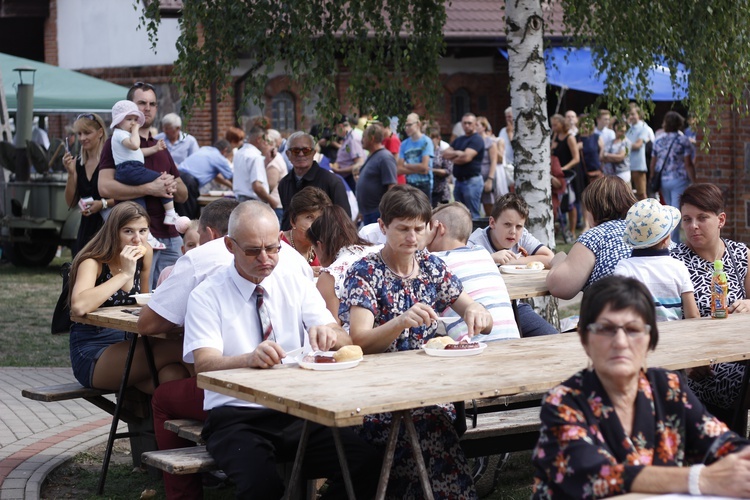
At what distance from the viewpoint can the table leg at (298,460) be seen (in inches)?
182

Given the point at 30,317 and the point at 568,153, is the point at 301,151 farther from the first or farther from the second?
the point at 568,153

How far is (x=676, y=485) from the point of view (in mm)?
3154

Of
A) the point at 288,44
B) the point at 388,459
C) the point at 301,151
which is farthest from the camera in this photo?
the point at 301,151

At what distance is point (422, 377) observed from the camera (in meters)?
4.29

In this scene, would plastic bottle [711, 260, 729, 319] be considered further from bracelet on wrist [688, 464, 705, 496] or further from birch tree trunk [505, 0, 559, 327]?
birch tree trunk [505, 0, 559, 327]

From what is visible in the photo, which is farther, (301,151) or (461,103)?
(461,103)

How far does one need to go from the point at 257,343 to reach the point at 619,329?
6.55 ft

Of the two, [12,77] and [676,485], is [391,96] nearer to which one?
[676,485]

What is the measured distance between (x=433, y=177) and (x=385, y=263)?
12.2 meters

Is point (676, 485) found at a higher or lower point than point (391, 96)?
lower

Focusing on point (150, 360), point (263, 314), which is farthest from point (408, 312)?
point (150, 360)

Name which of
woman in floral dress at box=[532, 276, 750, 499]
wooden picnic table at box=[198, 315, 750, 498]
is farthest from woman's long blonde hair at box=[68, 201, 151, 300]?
woman in floral dress at box=[532, 276, 750, 499]

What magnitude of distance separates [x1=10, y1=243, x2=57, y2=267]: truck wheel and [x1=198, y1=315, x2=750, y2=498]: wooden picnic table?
13.0 m

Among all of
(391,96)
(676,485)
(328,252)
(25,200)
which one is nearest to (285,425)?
(328,252)
